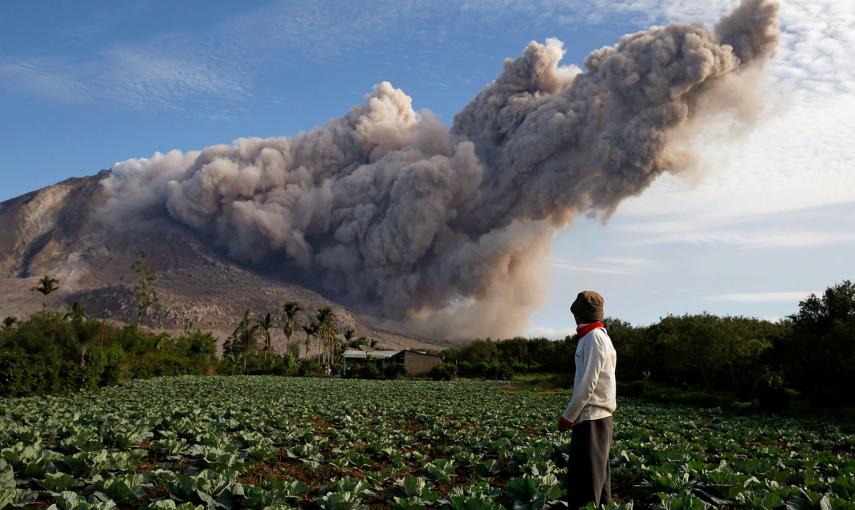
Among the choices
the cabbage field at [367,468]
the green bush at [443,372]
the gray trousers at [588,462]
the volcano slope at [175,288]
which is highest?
the volcano slope at [175,288]

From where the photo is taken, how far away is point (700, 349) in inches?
1759

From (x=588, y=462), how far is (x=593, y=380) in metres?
0.96

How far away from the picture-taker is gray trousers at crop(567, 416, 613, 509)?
6711 mm

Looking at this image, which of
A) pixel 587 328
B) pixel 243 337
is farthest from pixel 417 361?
pixel 587 328

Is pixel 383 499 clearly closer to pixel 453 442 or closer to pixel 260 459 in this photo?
pixel 260 459

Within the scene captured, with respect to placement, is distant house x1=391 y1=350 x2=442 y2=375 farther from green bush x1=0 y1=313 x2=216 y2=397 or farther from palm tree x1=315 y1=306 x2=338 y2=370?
green bush x1=0 y1=313 x2=216 y2=397

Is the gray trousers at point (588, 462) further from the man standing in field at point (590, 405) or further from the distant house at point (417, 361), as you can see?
the distant house at point (417, 361)

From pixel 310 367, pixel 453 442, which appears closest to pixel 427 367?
pixel 310 367

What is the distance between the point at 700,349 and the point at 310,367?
4884cm

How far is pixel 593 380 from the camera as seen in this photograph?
6.54 m

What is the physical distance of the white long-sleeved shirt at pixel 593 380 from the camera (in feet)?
21.4

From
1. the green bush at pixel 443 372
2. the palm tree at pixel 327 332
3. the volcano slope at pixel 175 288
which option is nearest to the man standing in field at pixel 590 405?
the green bush at pixel 443 372

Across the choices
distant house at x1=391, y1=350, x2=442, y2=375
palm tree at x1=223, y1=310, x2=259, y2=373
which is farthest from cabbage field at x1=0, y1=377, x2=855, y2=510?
palm tree at x1=223, y1=310, x2=259, y2=373

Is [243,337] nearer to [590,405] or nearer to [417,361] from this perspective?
[417,361]
